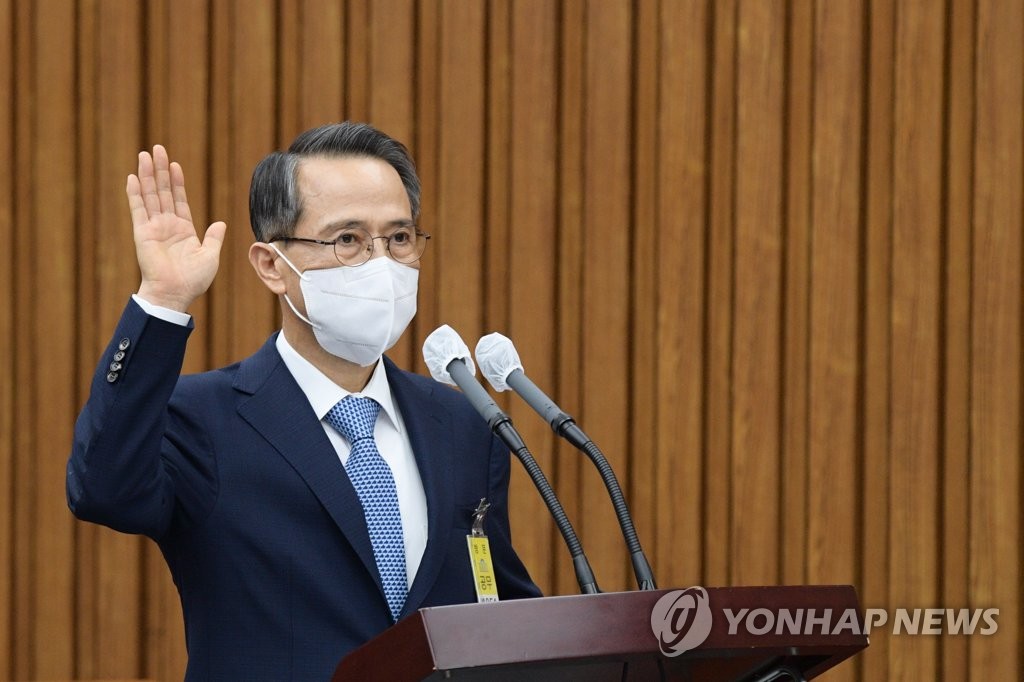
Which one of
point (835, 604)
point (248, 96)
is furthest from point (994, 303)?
point (835, 604)

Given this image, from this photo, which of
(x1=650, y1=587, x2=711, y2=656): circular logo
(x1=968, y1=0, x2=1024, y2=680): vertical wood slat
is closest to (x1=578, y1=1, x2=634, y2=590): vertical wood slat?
(x1=968, y1=0, x2=1024, y2=680): vertical wood slat

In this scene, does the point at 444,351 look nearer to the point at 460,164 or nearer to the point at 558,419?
the point at 558,419

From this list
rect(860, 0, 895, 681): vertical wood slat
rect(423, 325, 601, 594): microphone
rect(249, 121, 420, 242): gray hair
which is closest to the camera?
rect(423, 325, 601, 594): microphone

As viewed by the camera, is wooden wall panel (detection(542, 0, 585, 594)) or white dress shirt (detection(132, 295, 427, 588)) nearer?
white dress shirt (detection(132, 295, 427, 588))

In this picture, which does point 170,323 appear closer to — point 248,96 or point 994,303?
point 248,96

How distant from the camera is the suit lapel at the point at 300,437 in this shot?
1.70m

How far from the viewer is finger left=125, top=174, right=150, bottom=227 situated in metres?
1.59

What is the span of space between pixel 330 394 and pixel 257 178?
1.26ft

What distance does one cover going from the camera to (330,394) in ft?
6.11

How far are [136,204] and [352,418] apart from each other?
45 cm

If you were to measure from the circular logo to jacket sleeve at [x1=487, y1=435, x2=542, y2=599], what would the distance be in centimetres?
84

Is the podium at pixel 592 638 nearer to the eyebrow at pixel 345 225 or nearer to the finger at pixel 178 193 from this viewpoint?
the finger at pixel 178 193

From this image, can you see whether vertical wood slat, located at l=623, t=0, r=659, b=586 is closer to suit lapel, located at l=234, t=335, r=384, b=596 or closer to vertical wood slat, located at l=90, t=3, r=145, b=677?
vertical wood slat, located at l=90, t=3, r=145, b=677

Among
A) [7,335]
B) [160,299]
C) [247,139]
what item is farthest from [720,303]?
[160,299]
